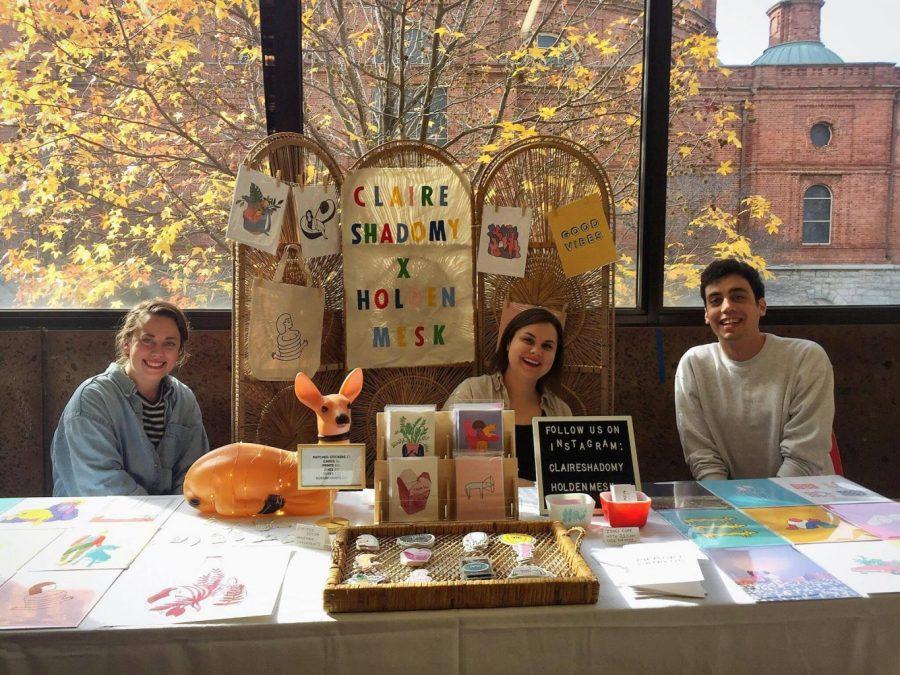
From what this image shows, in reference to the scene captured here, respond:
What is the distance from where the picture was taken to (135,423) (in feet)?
6.79

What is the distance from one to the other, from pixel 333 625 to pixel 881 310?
2822 millimetres

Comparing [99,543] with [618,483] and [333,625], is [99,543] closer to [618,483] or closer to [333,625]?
[333,625]

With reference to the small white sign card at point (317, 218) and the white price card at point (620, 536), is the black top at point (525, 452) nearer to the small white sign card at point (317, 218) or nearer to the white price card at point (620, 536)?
the white price card at point (620, 536)

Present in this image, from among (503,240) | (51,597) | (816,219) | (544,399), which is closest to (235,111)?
(503,240)

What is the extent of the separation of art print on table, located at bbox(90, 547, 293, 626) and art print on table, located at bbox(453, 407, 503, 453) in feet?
1.46

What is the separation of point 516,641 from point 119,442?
1.41 m

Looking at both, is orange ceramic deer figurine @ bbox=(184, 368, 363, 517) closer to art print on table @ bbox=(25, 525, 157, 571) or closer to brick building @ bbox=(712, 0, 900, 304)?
art print on table @ bbox=(25, 525, 157, 571)

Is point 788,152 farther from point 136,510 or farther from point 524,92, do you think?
point 136,510

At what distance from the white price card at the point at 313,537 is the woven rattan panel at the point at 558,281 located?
1.18 m

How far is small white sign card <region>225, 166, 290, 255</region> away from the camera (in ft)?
7.67

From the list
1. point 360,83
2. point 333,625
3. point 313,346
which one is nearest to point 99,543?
point 333,625

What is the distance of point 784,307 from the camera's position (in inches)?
117

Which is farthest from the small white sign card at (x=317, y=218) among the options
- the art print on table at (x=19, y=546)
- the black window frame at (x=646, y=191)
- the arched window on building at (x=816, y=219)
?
the arched window on building at (x=816, y=219)

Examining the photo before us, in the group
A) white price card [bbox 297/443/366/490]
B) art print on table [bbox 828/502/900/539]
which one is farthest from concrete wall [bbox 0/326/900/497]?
white price card [bbox 297/443/366/490]
